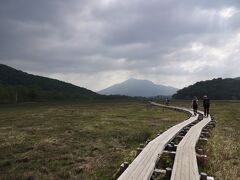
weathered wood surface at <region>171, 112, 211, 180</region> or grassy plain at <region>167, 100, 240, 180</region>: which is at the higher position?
weathered wood surface at <region>171, 112, 211, 180</region>

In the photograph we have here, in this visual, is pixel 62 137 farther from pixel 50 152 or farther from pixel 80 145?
pixel 50 152

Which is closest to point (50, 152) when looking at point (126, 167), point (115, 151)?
point (115, 151)

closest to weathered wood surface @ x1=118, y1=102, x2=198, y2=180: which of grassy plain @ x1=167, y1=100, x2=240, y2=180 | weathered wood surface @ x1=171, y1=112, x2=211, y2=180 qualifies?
weathered wood surface @ x1=171, y1=112, x2=211, y2=180

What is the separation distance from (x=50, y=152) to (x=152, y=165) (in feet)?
29.4

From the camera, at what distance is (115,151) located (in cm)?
2016

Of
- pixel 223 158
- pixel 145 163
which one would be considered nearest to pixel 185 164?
pixel 145 163

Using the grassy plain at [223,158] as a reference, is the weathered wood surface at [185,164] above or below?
above

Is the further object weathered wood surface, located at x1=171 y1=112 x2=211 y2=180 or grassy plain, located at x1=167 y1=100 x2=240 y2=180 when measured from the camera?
grassy plain, located at x1=167 y1=100 x2=240 y2=180

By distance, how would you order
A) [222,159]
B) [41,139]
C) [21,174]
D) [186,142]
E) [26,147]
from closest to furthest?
[21,174] → [222,159] → [186,142] → [26,147] → [41,139]

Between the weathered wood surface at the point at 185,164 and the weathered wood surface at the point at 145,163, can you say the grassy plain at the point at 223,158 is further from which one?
the weathered wood surface at the point at 145,163

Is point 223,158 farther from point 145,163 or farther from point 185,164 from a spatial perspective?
point 145,163

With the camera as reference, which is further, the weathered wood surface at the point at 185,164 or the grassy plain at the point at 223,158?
the grassy plain at the point at 223,158

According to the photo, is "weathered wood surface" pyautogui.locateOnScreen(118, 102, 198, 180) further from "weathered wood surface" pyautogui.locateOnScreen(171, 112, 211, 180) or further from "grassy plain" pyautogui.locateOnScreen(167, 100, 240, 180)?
"grassy plain" pyautogui.locateOnScreen(167, 100, 240, 180)

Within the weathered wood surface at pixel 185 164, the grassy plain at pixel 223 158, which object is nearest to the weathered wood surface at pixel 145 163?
the weathered wood surface at pixel 185 164
